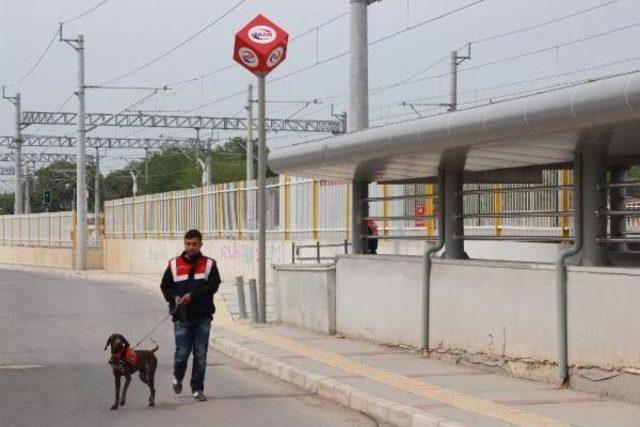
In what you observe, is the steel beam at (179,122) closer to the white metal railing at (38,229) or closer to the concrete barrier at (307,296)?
the white metal railing at (38,229)

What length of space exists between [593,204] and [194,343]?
4237 mm

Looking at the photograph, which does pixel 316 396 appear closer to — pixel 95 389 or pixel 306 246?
pixel 95 389

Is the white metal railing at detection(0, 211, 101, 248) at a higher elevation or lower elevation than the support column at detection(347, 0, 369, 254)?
lower

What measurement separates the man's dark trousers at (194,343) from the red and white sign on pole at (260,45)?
26.6ft

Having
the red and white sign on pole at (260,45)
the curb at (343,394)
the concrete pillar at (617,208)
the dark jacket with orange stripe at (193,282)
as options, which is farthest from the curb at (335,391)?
Answer: the red and white sign on pole at (260,45)

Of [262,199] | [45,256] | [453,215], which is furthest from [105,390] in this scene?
[45,256]

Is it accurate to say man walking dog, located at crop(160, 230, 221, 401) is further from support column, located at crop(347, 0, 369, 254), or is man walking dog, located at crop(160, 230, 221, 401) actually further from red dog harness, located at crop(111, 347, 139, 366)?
support column, located at crop(347, 0, 369, 254)

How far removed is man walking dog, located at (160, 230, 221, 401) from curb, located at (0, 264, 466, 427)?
1.30 metres

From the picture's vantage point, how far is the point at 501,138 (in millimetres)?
11242

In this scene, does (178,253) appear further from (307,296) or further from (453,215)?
(453,215)

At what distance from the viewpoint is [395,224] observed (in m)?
25.2

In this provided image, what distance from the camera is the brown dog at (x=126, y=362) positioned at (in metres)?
11.2

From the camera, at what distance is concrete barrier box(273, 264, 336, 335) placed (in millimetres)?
17656

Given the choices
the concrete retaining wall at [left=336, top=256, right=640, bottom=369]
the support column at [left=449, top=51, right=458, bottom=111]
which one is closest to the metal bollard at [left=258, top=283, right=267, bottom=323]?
the concrete retaining wall at [left=336, top=256, right=640, bottom=369]
